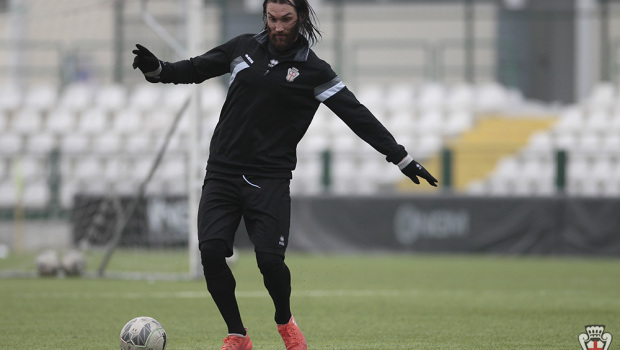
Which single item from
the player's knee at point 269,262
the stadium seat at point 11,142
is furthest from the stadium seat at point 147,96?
the player's knee at point 269,262

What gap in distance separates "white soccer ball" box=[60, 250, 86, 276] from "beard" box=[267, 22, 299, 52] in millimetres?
7225

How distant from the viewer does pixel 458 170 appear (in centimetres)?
1794

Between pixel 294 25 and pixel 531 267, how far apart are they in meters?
9.26

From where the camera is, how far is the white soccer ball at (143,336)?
19.7 feet

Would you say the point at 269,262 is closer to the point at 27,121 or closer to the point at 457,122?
the point at 457,122

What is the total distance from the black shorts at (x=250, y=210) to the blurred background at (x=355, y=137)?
5.79 m

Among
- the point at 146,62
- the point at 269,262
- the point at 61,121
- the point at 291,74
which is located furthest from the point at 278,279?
the point at 61,121

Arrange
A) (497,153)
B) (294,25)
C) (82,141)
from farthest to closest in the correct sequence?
(82,141) < (497,153) < (294,25)

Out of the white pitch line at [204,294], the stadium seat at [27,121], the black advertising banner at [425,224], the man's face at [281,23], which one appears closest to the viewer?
the man's face at [281,23]

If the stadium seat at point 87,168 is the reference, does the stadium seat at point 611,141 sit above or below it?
above

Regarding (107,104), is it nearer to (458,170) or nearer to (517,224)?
(458,170)

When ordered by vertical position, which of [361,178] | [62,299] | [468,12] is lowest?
[62,299]

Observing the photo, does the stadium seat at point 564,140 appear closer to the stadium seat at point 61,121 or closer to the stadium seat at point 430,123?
the stadium seat at point 430,123

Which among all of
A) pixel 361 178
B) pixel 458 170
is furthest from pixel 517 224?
pixel 361 178
